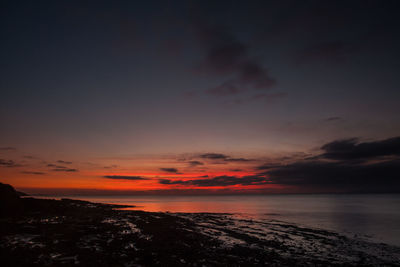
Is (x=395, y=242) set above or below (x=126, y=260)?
below

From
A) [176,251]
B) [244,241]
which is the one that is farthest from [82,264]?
[244,241]

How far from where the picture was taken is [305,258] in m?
18.6

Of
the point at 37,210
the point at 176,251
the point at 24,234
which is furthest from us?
the point at 37,210

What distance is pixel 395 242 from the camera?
29594 millimetres

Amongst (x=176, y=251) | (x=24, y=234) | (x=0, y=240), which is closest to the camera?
(x=0, y=240)

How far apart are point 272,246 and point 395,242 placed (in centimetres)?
1907

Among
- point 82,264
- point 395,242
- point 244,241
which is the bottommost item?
point 395,242

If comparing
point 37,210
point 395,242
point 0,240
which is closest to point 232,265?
point 0,240

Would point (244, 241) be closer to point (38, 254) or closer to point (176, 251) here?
point (176, 251)

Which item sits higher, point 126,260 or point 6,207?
point 6,207

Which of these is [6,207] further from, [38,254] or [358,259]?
[358,259]

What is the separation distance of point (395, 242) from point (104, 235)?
33.7 metres

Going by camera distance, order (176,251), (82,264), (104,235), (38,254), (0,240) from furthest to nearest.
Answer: (104,235)
(176,251)
(0,240)
(38,254)
(82,264)

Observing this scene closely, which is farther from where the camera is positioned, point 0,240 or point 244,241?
point 244,241
